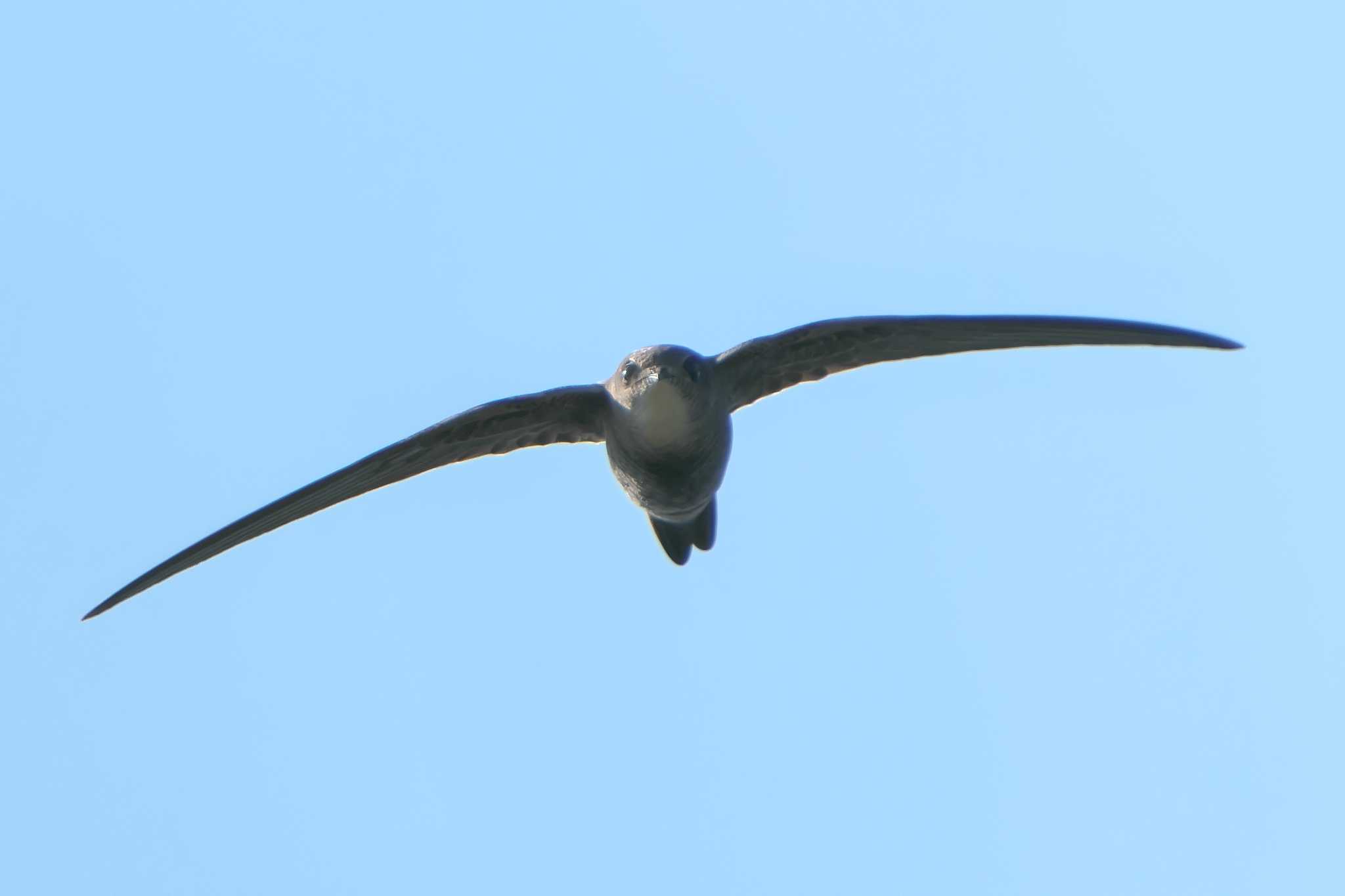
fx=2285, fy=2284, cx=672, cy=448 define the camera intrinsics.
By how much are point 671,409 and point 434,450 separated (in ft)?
5.78

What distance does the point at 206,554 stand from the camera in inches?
589

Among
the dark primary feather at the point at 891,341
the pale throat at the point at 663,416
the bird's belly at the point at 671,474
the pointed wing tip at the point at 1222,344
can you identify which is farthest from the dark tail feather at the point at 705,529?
the pointed wing tip at the point at 1222,344

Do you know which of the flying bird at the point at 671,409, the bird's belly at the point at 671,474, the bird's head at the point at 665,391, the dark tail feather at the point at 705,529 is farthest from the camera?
the dark tail feather at the point at 705,529

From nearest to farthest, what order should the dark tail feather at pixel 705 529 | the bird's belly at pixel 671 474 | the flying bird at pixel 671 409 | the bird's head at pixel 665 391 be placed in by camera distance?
the bird's head at pixel 665 391
the flying bird at pixel 671 409
the bird's belly at pixel 671 474
the dark tail feather at pixel 705 529

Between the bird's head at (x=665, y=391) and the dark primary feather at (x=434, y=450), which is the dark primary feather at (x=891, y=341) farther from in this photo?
the dark primary feather at (x=434, y=450)

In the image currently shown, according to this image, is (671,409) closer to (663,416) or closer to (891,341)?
(663,416)

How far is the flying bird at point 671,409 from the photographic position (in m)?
14.5

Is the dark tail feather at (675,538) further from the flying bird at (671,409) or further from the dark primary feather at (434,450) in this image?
the dark primary feather at (434,450)

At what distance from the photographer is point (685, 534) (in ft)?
51.8

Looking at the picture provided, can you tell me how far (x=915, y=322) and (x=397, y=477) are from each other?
11.7 feet

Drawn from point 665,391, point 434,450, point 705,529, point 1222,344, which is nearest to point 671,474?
point 665,391

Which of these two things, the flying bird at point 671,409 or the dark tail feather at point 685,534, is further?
the dark tail feather at point 685,534

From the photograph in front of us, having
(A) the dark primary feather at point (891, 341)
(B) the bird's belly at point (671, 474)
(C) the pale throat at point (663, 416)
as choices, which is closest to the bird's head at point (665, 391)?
(C) the pale throat at point (663, 416)

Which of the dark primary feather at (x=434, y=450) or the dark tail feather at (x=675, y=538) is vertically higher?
the dark primary feather at (x=434, y=450)
